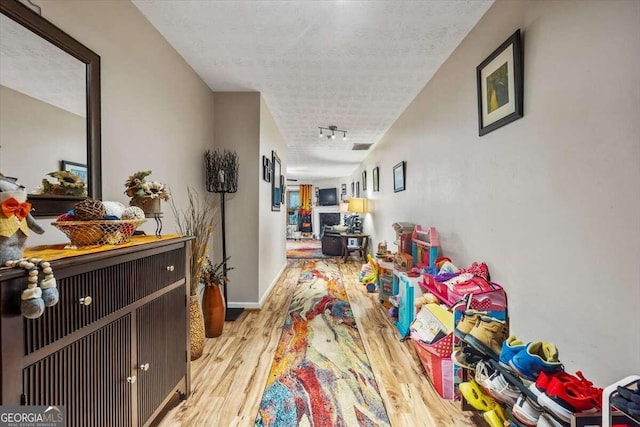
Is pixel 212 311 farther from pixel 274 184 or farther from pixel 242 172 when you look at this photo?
pixel 274 184

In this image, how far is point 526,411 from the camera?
1.09 metres

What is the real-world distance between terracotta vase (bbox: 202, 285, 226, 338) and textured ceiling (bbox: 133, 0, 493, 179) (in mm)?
2011

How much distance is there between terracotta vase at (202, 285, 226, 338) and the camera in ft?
8.14

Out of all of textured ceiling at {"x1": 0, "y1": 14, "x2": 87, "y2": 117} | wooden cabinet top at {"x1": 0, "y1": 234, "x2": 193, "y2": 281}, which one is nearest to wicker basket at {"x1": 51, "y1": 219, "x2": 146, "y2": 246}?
wooden cabinet top at {"x1": 0, "y1": 234, "x2": 193, "y2": 281}

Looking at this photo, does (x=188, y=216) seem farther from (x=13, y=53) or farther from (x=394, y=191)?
(x=394, y=191)

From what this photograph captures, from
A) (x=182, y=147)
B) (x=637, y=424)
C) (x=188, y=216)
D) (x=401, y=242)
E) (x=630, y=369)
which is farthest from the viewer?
(x=401, y=242)

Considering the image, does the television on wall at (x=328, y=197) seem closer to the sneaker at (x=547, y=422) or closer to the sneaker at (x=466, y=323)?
the sneaker at (x=466, y=323)

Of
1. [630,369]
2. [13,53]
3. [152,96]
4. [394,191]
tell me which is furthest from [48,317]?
[394,191]

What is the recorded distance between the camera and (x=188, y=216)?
2580 millimetres

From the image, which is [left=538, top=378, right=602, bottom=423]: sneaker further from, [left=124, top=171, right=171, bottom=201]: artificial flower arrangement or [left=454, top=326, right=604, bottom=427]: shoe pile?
[left=124, top=171, right=171, bottom=201]: artificial flower arrangement

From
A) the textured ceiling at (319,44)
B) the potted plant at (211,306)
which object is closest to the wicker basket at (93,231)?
the potted plant at (211,306)

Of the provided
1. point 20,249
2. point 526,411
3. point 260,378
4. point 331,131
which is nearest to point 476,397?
point 526,411

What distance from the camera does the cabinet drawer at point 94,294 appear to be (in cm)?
84

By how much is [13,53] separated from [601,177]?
7.42 feet
